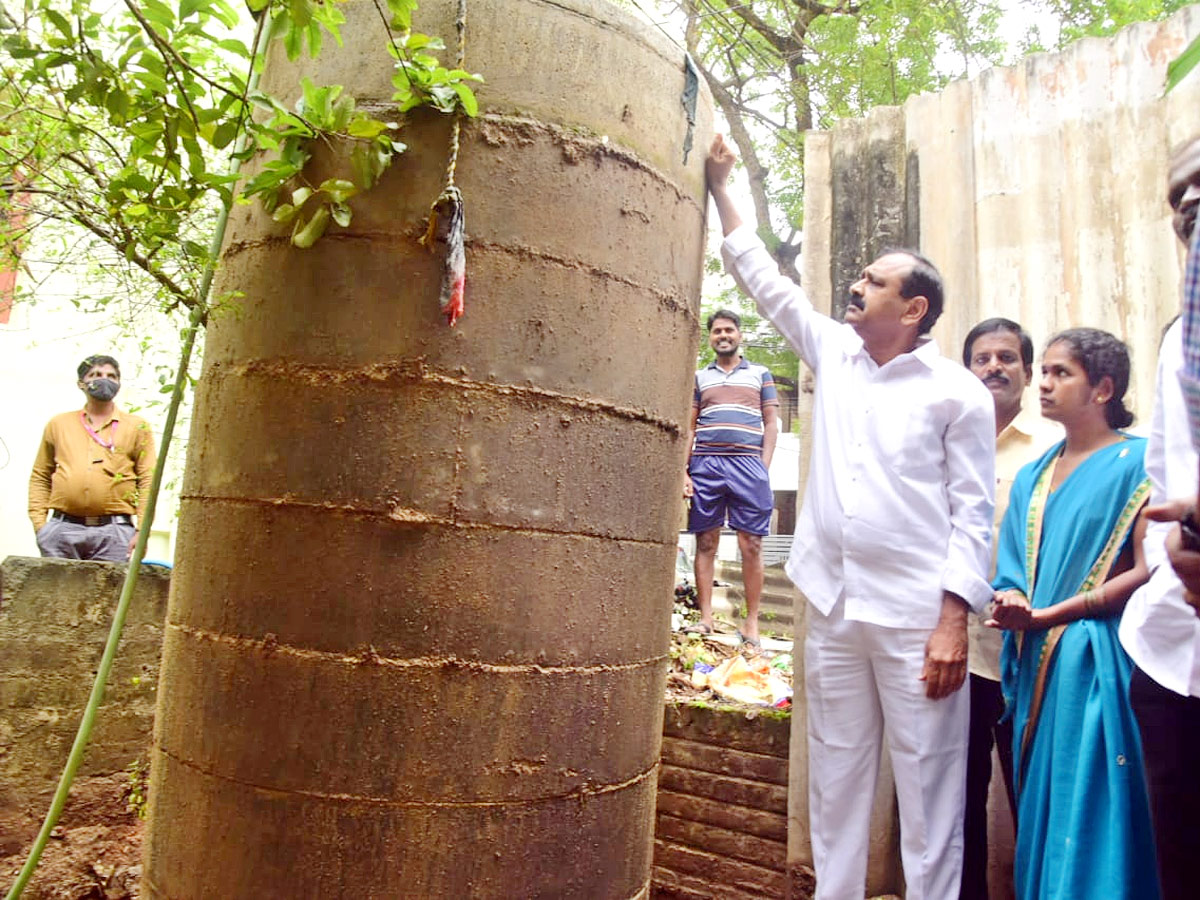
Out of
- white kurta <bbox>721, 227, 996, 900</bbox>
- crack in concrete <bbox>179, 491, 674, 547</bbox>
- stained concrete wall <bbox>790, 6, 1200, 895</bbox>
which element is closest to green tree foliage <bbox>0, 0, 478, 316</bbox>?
crack in concrete <bbox>179, 491, 674, 547</bbox>

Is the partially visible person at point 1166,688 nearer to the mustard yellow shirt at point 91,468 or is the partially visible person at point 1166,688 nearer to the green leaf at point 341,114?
the green leaf at point 341,114

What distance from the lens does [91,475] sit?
5.34m

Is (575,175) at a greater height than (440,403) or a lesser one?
greater

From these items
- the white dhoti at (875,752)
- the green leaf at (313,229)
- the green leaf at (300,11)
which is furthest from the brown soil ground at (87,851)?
the green leaf at (300,11)

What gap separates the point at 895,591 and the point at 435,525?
1.48m

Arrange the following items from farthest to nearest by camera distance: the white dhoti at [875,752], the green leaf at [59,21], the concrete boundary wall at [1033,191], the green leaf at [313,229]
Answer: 1. the concrete boundary wall at [1033,191]
2. the white dhoti at [875,752]
3. the green leaf at [313,229]
4. the green leaf at [59,21]

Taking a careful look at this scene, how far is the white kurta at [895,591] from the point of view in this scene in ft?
9.03

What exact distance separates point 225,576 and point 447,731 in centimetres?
68

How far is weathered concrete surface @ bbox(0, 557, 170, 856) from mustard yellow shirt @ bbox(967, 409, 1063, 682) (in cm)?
381

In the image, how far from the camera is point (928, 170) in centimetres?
387

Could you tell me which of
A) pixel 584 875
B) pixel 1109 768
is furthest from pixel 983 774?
pixel 584 875

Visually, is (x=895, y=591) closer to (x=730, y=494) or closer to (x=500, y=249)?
(x=500, y=249)

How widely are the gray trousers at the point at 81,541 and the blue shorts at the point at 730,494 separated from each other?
3434 mm

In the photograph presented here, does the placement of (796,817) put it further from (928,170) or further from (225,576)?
(928,170)
